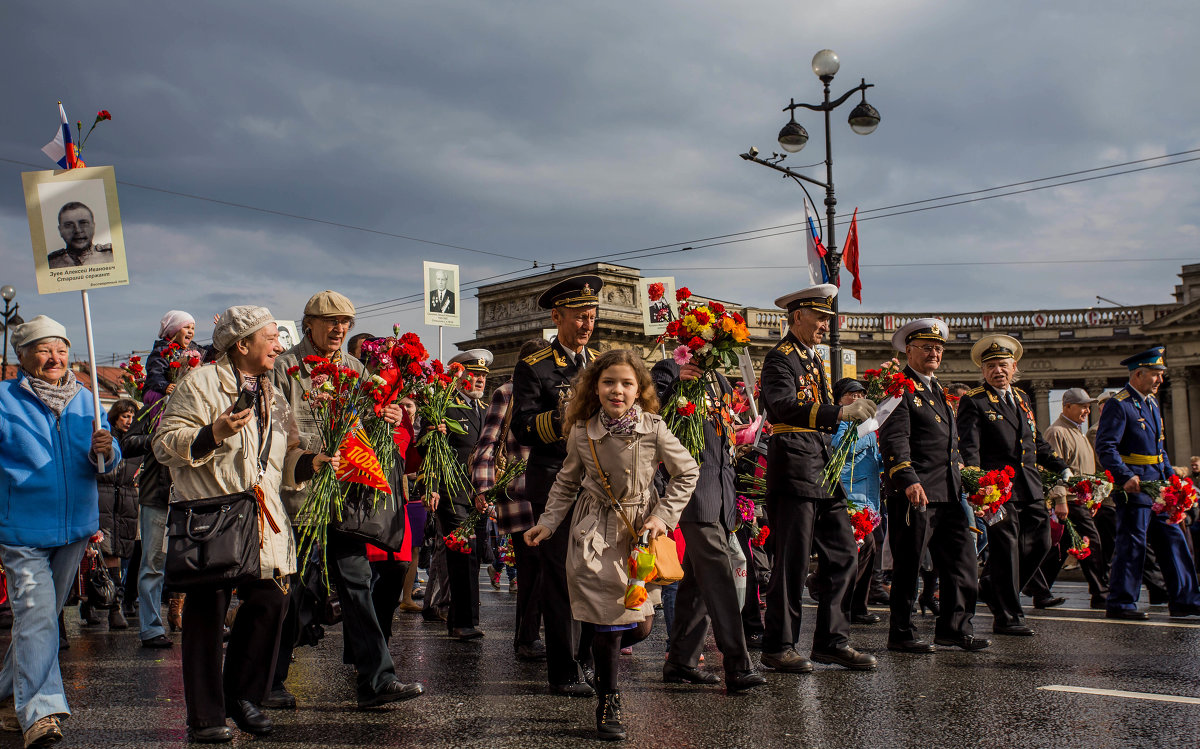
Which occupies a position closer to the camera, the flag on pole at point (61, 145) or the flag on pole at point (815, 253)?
the flag on pole at point (61, 145)

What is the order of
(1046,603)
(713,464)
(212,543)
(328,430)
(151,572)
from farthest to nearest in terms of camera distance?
(1046,603) < (151,572) < (713,464) < (328,430) < (212,543)

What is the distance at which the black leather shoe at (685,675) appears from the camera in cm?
586

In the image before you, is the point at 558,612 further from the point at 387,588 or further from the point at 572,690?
the point at 387,588

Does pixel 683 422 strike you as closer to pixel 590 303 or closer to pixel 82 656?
pixel 590 303

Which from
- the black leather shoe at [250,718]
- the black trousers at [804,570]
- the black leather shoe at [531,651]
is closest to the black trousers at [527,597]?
the black leather shoe at [531,651]

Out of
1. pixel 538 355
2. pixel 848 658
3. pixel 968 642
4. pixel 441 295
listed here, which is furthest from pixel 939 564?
pixel 441 295

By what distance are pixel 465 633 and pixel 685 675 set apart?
2.73 m

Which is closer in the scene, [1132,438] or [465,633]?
[465,633]

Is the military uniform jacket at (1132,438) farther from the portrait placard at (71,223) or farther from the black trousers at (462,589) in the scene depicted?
the portrait placard at (71,223)

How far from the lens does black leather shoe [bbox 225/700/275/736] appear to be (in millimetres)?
4652

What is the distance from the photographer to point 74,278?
739 cm

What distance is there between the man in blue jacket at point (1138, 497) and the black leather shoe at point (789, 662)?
13.5 ft

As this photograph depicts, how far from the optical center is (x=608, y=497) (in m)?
4.90

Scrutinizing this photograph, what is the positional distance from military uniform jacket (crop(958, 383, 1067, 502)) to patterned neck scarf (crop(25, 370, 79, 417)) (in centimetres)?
635
